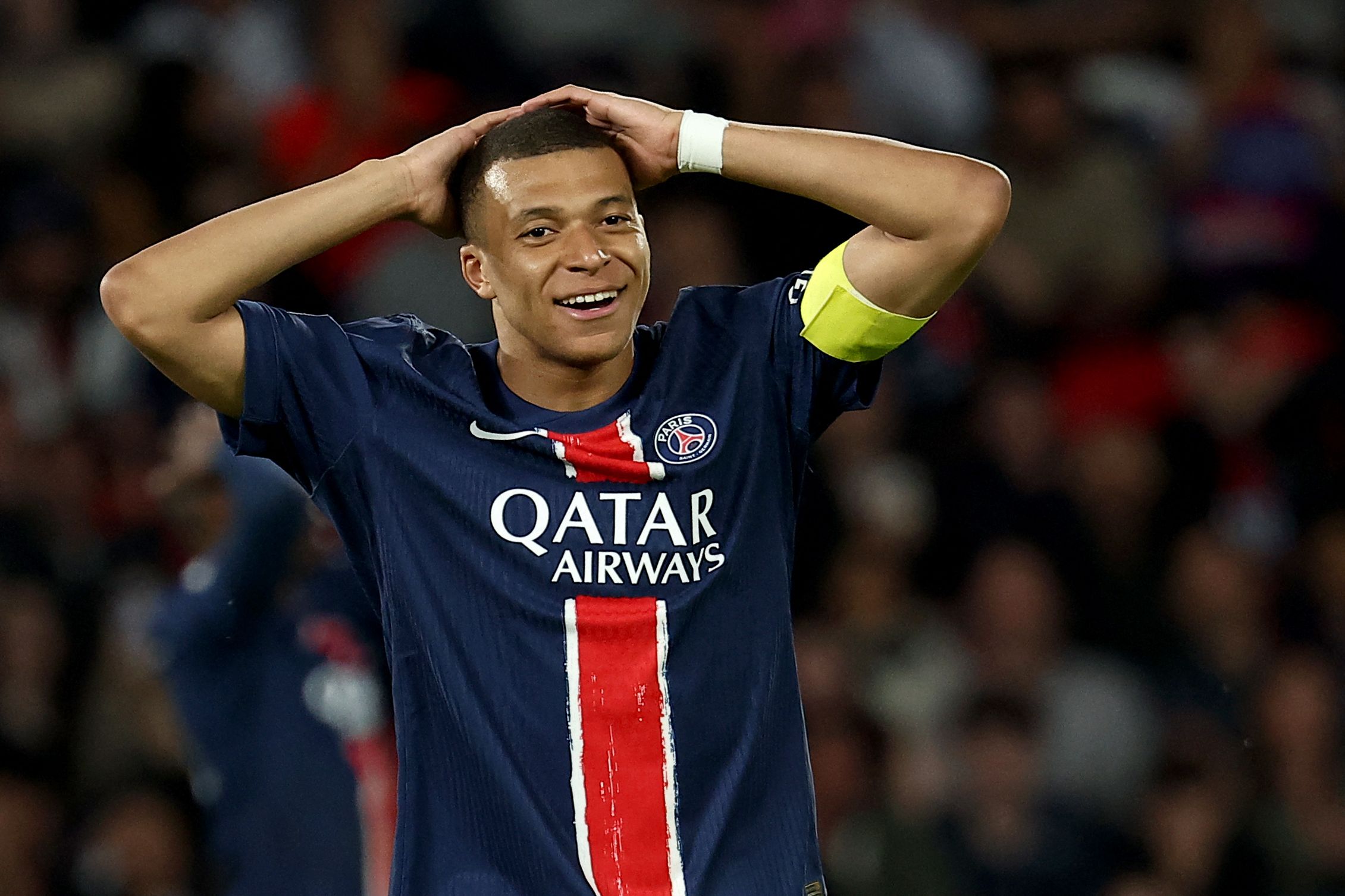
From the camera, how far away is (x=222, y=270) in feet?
10.6

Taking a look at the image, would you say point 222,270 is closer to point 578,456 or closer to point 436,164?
point 436,164

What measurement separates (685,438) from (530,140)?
1.97 feet

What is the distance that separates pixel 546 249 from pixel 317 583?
2.24m

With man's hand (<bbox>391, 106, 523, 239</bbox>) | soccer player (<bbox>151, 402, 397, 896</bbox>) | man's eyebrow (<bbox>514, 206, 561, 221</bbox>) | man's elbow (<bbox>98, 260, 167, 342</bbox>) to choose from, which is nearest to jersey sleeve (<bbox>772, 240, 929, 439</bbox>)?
man's eyebrow (<bbox>514, 206, 561, 221</bbox>)

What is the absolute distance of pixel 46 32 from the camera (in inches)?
335

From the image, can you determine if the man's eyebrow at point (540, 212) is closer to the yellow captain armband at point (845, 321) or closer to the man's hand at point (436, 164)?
the man's hand at point (436, 164)

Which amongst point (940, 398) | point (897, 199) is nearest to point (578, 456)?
point (897, 199)

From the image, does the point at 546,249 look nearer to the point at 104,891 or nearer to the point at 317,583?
the point at 317,583

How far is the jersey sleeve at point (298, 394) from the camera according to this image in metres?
3.28

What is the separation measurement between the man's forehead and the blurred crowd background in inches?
124

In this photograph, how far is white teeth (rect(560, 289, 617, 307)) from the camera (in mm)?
3361

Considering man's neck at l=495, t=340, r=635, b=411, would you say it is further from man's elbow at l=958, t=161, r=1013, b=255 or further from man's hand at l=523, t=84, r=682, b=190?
man's elbow at l=958, t=161, r=1013, b=255

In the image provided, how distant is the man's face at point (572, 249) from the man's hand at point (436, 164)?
74 mm

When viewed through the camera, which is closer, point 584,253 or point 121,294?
point 121,294
